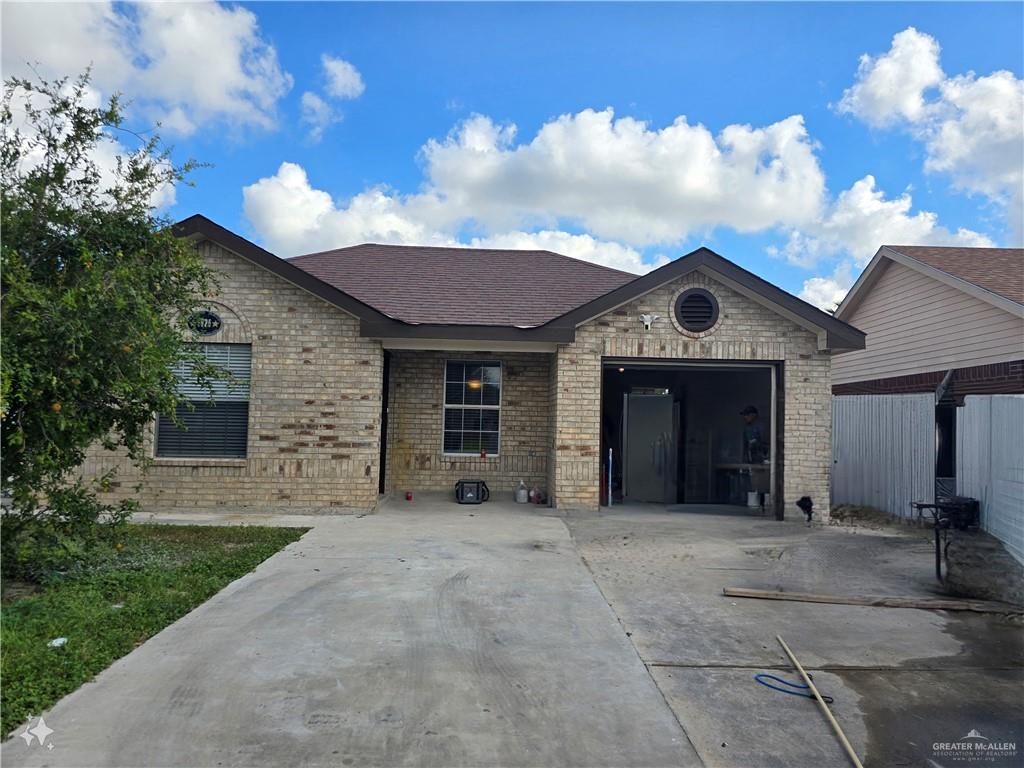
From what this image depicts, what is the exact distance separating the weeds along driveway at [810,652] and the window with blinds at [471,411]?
4.75 m

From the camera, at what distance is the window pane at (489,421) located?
44.1ft

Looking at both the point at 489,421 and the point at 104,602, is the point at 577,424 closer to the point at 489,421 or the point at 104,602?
the point at 489,421

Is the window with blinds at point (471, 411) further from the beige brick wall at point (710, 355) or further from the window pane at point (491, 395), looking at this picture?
the beige brick wall at point (710, 355)

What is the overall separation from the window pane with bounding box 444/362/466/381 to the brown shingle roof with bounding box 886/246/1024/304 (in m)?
9.96

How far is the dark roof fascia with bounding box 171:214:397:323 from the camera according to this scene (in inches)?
432

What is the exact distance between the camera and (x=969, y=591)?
→ 6.71 m

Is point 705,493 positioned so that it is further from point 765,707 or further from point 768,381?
point 765,707

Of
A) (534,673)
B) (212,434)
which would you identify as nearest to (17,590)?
(534,673)

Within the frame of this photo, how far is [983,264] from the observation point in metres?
14.5

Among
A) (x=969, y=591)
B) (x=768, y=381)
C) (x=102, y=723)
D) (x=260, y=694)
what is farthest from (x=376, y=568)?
(x=768, y=381)

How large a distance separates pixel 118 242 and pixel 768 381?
11374mm

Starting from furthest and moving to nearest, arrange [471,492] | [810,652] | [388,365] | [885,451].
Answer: [388,365]
[471,492]
[885,451]
[810,652]

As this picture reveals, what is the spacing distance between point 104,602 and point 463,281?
10188mm

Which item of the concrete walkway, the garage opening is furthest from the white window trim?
the concrete walkway
